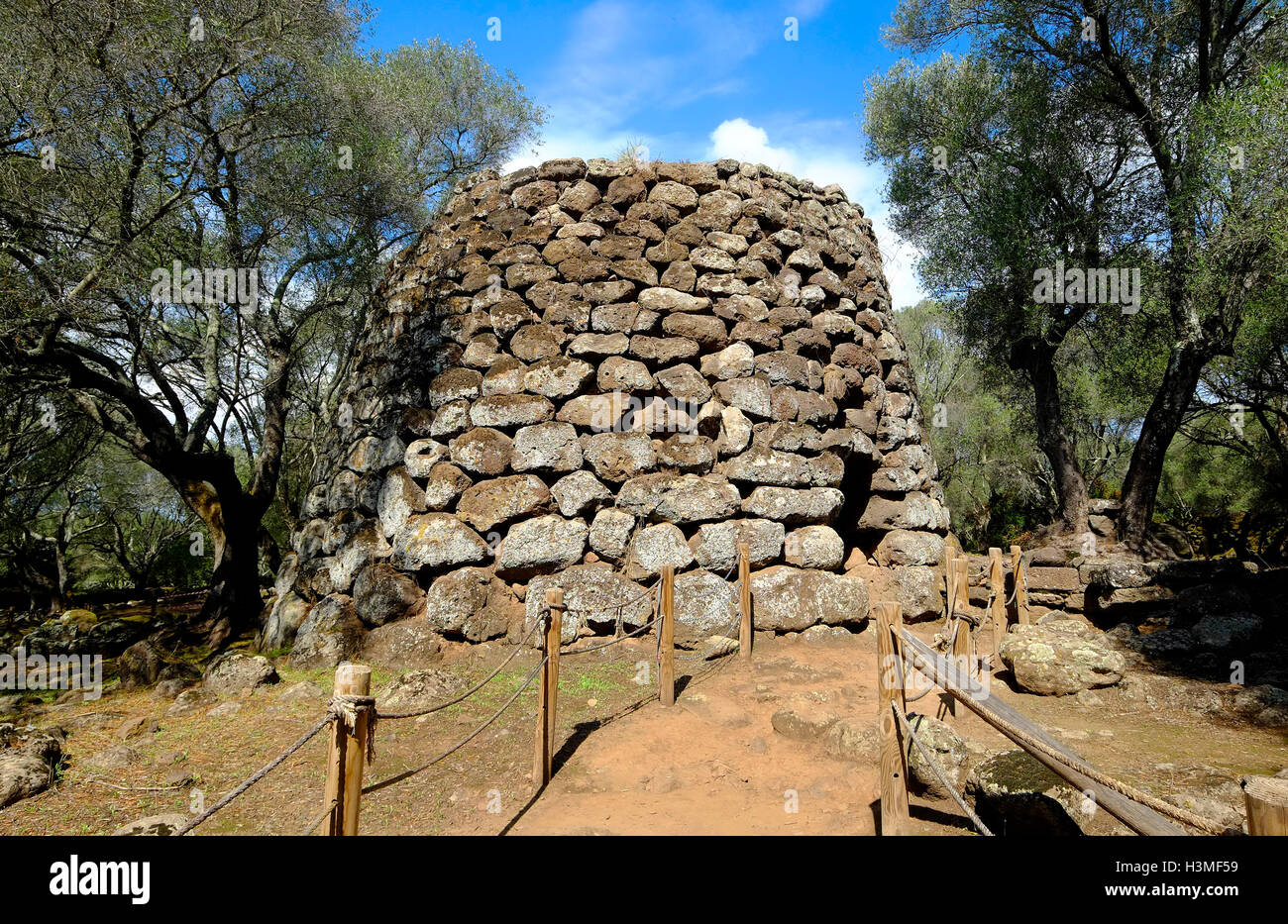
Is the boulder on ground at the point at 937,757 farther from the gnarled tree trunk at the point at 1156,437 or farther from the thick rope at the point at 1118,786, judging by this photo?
the gnarled tree trunk at the point at 1156,437

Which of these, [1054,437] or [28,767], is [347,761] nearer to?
[28,767]

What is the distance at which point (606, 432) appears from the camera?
734 centimetres

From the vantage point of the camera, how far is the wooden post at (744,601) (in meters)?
6.52

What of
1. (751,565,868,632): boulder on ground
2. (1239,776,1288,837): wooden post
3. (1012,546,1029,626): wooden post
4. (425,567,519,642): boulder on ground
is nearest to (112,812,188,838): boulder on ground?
(425,567,519,642): boulder on ground

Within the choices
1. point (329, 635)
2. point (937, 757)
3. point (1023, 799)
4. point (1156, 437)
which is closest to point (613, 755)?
point (937, 757)

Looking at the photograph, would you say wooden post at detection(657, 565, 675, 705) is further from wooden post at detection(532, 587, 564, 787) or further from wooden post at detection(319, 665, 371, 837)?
wooden post at detection(319, 665, 371, 837)

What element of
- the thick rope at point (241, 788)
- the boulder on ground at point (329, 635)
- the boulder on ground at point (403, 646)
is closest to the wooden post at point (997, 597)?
the boulder on ground at point (403, 646)

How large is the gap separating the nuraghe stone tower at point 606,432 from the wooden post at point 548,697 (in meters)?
2.23

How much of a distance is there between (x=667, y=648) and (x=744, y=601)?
1.32 m

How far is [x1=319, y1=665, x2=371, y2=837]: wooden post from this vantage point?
8.63 ft

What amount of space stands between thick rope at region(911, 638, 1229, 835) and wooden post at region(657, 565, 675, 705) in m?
3.13

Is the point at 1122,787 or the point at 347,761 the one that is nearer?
the point at 1122,787
